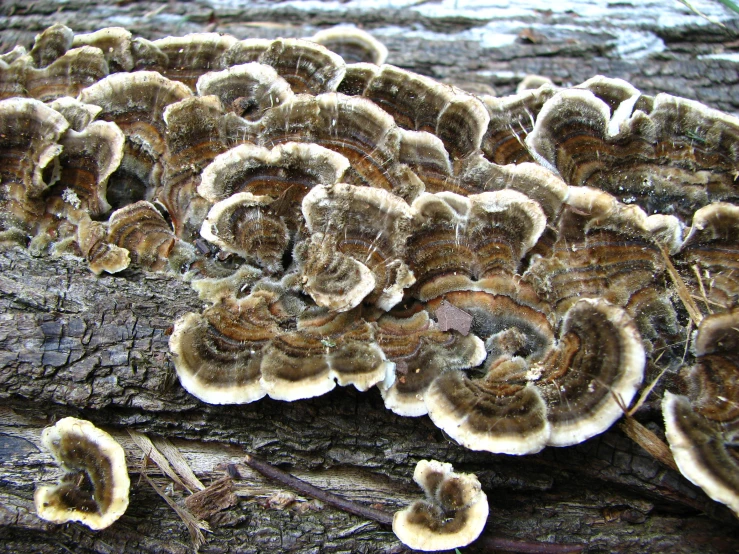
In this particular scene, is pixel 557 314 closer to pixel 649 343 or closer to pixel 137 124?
pixel 649 343

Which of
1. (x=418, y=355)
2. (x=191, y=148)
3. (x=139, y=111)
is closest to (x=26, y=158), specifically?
(x=139, y=111)

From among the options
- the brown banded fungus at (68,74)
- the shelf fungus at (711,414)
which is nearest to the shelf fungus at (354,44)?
the brown banded fungus at (68,74)

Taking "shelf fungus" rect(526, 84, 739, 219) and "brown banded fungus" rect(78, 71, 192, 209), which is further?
"brown banded fungus" rect(78, 71, 192, 209)

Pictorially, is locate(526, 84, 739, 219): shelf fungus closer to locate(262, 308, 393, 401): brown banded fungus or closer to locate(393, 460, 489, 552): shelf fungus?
locate(262, 308, 393, 401): brown banded fungus

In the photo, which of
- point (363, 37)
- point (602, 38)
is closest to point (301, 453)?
point (363, 37)

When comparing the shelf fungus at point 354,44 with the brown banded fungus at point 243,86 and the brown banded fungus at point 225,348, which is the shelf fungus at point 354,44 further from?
the brown banded fungus at point 225,348

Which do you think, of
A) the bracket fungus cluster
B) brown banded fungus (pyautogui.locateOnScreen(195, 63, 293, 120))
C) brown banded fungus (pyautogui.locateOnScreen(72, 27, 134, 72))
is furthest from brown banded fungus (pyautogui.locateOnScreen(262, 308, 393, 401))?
brown banded fungus (pyautogui.locateOnScreen(72, 27, 134, 72))
